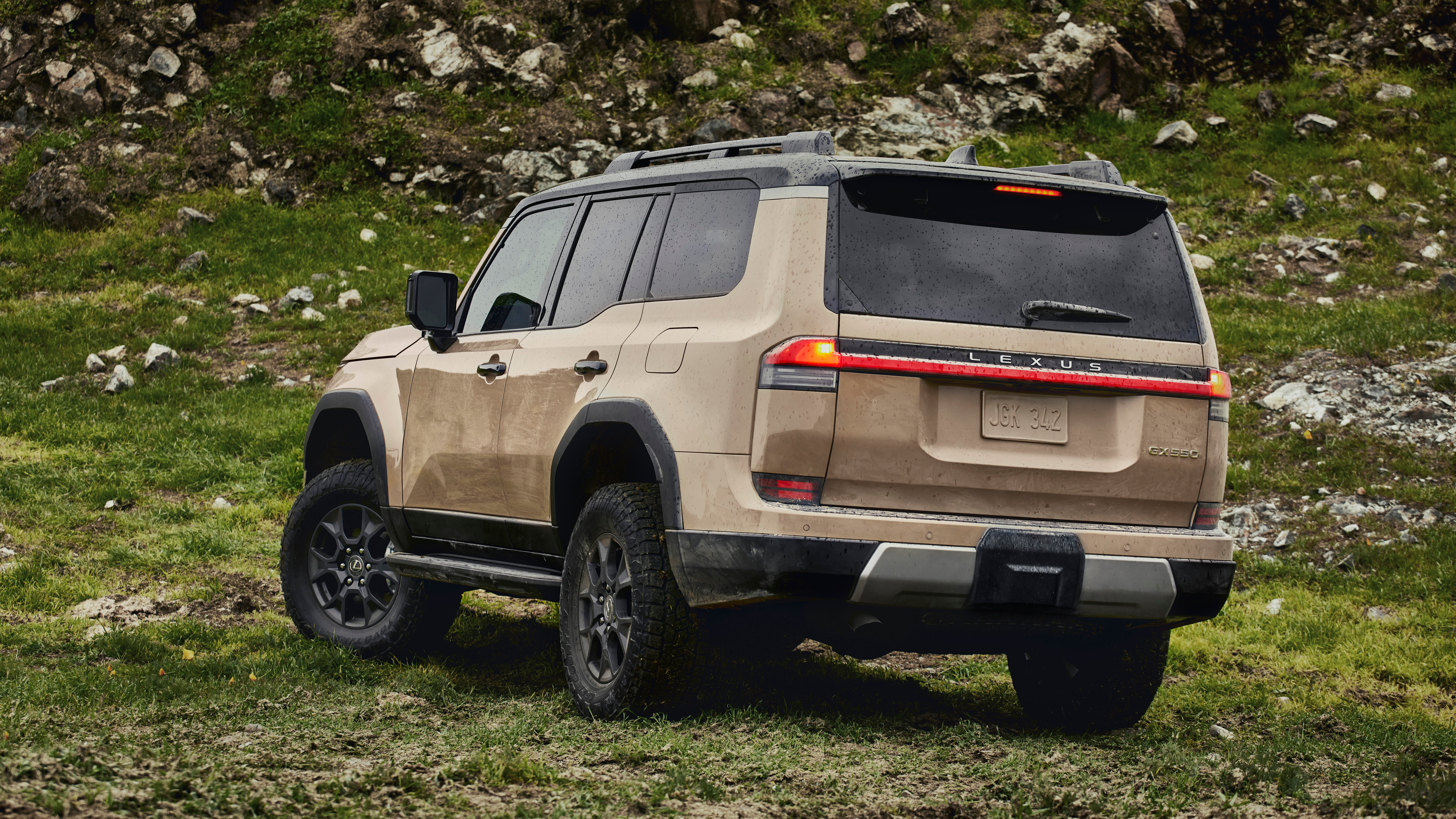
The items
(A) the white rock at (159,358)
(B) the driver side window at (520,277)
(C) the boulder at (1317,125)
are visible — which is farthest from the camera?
(C) the boulder at (1317,125)

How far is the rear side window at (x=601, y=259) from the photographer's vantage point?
518 centimetres

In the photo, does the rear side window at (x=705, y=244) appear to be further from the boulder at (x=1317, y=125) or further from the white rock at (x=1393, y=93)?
the white rock at (x=1393, y=93)

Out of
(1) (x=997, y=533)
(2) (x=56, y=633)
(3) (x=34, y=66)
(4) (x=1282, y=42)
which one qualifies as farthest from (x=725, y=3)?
(1) (x=997, y=533)

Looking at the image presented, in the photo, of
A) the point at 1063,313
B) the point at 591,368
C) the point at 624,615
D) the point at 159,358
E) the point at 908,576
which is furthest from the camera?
the point at 159,358

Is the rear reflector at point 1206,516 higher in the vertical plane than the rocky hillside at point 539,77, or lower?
lower

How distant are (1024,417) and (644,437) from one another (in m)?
1.25

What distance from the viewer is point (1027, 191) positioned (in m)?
4.52

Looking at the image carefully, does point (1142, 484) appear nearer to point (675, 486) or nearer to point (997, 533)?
point (997, 533)

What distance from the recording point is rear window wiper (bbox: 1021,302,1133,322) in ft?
14.4

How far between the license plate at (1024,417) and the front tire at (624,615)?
3.76 feet

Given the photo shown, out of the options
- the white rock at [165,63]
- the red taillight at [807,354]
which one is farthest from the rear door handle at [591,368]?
the white rock at [165,63]

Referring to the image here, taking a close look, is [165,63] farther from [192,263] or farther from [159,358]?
[159,358]

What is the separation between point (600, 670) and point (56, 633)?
2.88 metres

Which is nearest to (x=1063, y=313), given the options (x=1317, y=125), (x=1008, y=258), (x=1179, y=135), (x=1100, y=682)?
(x=1008, y=258)
